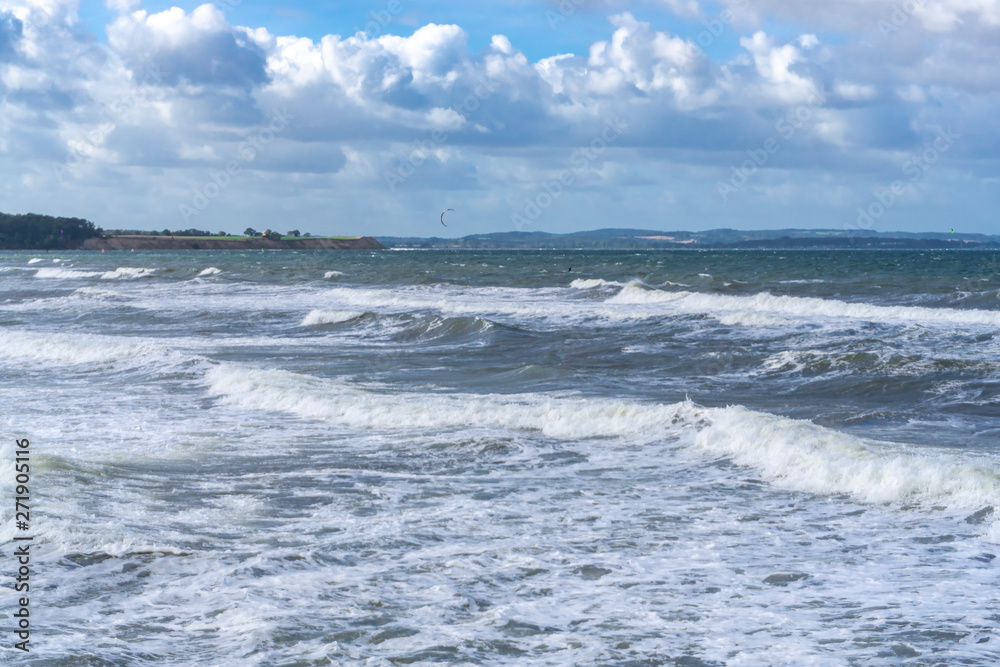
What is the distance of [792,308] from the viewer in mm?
35500

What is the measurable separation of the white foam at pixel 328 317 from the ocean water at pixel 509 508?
8756mm

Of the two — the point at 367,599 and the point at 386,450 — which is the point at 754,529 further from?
the point at 386,450

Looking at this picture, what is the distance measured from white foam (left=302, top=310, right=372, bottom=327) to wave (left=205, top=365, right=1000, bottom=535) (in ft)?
39.8

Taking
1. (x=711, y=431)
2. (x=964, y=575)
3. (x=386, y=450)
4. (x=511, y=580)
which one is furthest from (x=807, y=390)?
(x=511, y=580)

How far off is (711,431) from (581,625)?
20.5 feet

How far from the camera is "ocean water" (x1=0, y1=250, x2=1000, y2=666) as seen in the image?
18.6 ft

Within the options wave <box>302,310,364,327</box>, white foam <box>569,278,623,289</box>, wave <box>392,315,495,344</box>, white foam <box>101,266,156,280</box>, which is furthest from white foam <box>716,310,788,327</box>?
white foam <box>101,266,156,280</box>

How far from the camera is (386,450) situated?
36.9ft

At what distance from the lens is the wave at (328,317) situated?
29914 mm

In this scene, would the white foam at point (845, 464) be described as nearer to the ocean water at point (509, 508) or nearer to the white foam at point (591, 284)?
the ocean water at point (509, 508)

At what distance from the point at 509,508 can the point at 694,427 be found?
4333mm

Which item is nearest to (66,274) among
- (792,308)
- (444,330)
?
(444,330)

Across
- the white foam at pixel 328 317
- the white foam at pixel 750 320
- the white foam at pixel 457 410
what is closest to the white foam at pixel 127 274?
the white foam at pixel 328 317

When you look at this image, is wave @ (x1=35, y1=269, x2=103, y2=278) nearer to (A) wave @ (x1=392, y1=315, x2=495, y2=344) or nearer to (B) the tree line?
(A) wave @ (x1=392, y1=315, x2=495, y2=344)
